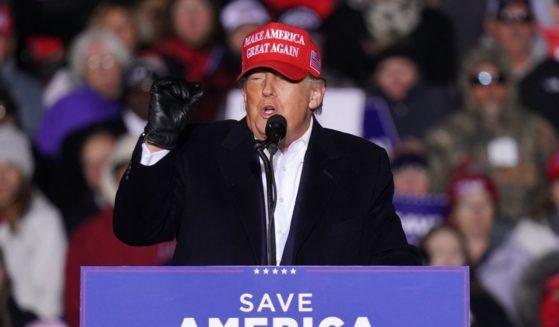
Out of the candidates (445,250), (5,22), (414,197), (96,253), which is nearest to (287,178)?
(445,250)

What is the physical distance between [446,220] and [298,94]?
423 centimetres

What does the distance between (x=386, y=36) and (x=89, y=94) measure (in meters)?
2.15

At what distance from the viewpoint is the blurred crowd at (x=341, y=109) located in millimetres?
8133

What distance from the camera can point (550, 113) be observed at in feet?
32.0

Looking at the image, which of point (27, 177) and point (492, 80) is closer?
point (27, 177)

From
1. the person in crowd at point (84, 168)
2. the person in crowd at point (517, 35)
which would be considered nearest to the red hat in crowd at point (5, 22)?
the person in crowd at point (84, 168)

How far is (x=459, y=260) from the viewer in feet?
25.7

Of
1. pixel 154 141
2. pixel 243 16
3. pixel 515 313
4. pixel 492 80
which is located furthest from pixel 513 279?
pixel 154 141

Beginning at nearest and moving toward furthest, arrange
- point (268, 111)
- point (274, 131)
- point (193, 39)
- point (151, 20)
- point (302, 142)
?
point (274, 131) < point (268, 111) < point (302, 142) < point (193, 39) < point (151, 20)

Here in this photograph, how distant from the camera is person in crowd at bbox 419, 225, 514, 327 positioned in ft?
25.3

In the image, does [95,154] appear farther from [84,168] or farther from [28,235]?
[28,235]

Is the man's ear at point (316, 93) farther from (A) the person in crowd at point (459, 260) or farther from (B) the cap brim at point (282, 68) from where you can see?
(A) the person in crowd at point (459, 260)

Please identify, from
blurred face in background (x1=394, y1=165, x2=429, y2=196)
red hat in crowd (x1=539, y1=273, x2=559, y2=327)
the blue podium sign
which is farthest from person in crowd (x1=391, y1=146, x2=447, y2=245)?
the blue podium sign

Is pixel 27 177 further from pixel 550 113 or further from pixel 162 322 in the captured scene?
pixel 162 322
